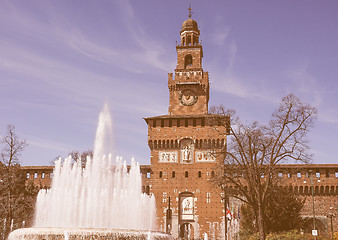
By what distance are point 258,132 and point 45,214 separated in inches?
679

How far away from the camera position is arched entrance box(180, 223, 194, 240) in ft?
127

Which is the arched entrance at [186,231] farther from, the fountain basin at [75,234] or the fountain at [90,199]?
the fountain basin at [75,234]

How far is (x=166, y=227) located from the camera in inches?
1526

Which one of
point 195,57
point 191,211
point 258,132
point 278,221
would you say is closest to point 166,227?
point 191,211

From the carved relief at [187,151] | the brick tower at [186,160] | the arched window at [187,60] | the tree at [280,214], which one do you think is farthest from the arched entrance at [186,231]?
the arched window at [187,60]

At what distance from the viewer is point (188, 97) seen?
148 feet

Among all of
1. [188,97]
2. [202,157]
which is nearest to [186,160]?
[202,157]

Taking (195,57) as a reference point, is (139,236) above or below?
below

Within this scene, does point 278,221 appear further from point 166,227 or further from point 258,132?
A: point 166,227

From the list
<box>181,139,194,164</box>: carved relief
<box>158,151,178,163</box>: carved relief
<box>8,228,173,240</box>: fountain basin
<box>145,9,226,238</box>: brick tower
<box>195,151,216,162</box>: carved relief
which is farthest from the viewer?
<box>158,151,178,163</box>: carved relief

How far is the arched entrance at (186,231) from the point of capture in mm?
38747

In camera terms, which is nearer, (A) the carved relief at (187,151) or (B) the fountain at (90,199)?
(B) the fountain at (90,199)

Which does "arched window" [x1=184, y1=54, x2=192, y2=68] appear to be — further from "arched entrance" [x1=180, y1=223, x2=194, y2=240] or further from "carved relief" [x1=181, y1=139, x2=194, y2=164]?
"arched entrance" [x1=180, y1=223, x2=194, y2=240]

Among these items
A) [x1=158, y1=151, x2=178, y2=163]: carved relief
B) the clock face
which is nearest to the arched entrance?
[x1=158, y1=151, x2=178, y2=163]: carved relief
